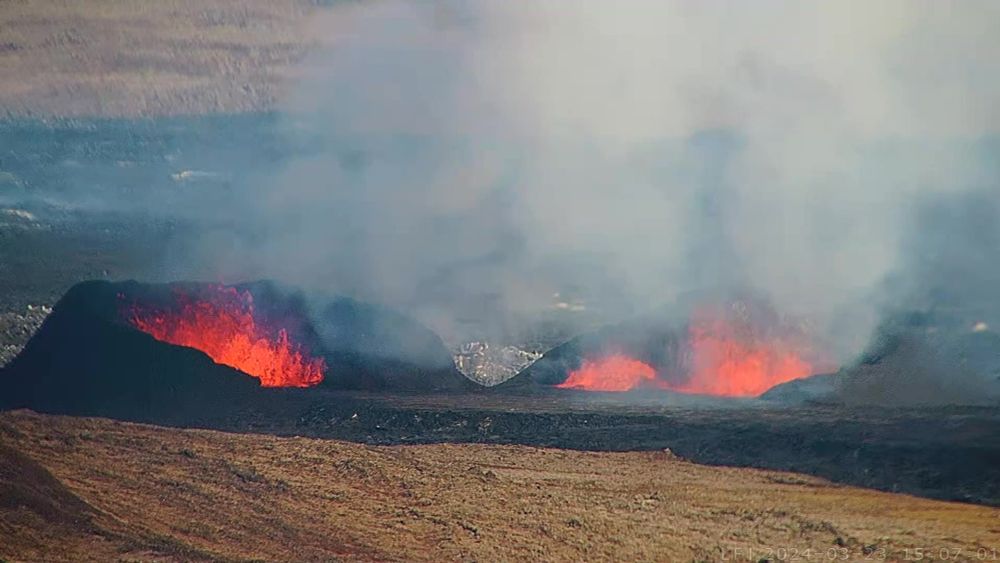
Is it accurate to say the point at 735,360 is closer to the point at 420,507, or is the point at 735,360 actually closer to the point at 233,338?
the point at 420,507

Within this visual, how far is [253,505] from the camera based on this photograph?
17281 millimetres

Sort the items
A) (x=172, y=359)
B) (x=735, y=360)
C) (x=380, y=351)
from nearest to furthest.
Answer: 1. (x=735, y=360)
2. (x=172, y=359)
3. (x=380, y=351)

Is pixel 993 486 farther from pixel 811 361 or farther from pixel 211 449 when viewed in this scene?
pixel 211 449

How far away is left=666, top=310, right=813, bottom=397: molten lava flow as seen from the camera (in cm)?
2147

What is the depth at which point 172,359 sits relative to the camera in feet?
72.9

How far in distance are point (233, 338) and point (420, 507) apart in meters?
8.48

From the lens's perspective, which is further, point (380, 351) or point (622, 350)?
point (380, 351)

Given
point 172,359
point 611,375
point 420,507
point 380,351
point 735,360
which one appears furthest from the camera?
point 380,351

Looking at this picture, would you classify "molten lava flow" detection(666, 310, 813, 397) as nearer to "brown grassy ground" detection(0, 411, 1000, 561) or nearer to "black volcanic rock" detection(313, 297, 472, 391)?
"brown grassy ground" detection(0, 411, 1000, 561)

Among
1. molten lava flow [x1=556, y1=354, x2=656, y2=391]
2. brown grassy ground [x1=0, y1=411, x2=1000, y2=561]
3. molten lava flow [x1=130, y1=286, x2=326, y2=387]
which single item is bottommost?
brown grassy ground [x1=0, y1=411, x2=1000, y2=561]

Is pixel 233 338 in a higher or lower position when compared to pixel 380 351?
higher

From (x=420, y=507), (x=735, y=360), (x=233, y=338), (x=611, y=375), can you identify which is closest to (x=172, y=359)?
(x=233, y=338)

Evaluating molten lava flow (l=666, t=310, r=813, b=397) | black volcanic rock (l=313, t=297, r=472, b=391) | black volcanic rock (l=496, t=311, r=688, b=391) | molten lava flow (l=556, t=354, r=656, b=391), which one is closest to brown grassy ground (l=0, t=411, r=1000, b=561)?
black volcanic rock (l=313, t=297, r=472, b=391)

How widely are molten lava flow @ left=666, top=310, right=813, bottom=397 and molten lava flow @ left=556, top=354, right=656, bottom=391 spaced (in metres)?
0.68
